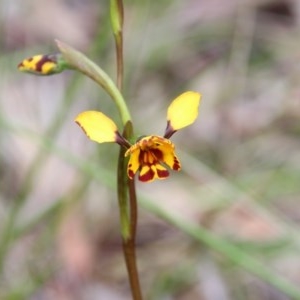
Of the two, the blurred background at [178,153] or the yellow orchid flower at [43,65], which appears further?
the blurred background at [178,153]

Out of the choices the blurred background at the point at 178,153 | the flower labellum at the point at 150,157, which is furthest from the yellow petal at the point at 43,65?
the blurred background at the point at 178,153

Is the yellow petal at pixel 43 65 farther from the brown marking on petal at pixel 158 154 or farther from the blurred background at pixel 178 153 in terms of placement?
the blurred background at pixel 178 153

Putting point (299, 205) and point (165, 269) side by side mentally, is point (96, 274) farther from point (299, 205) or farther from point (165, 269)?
point (299, 205)

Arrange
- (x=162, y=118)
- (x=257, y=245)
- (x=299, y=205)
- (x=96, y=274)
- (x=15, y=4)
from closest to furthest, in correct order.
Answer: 1. (x=257, y=245)
2. (x=96, y=274)
3. (x=299, y=205)
4. (x=162, y=118)
5. (x=15, y=4)

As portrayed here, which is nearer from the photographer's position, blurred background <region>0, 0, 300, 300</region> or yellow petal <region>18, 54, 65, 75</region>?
yellow petal <region>18, 54, 65, 75</region>

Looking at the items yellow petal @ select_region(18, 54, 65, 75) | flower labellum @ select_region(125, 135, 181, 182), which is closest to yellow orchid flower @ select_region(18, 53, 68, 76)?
yellow petal @ select_region(18, 54, 65, 75)

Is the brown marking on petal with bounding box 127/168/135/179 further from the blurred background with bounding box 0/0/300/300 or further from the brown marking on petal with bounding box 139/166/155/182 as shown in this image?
the blurred background with bounding box 0/0/300/300

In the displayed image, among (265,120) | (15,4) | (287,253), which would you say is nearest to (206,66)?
(265,120)
